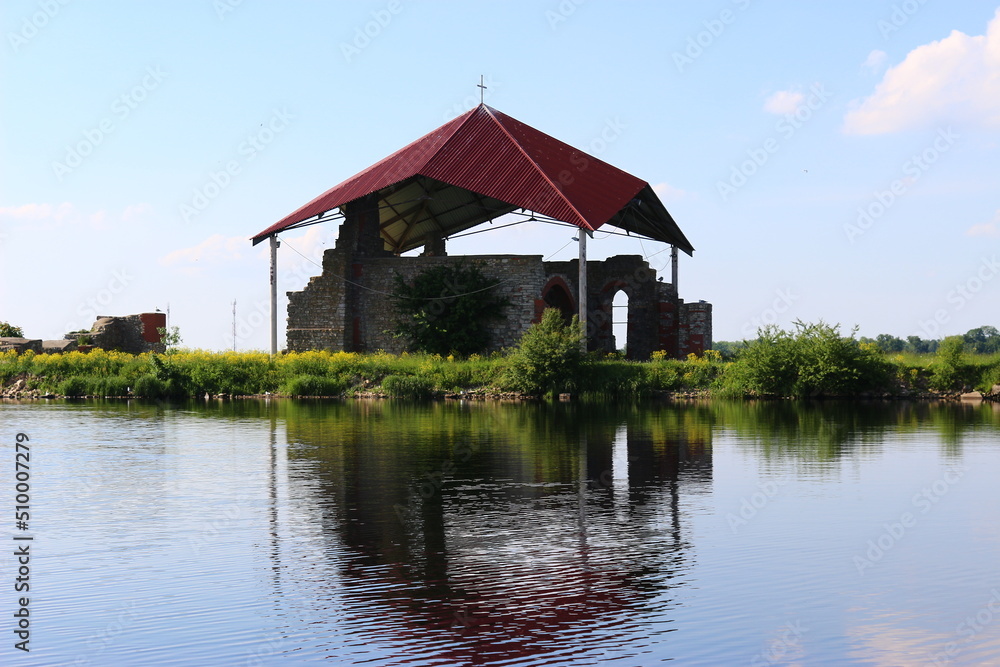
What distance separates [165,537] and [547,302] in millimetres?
31136

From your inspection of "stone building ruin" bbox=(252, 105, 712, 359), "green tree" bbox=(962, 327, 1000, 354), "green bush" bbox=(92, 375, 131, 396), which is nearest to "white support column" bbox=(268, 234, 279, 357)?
"stone building ruin" bbox=(252, 105, 712, 359)

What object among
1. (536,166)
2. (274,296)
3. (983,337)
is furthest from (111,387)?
(983,337)

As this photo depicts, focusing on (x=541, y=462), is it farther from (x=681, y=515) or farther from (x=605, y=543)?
(x=605, y=543)

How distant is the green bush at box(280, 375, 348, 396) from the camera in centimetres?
3275

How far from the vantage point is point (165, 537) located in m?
9.30

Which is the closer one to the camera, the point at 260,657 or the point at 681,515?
the point at 260,657

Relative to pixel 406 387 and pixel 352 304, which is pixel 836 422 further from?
pixel 352 304

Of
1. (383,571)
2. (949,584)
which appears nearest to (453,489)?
(383,571)

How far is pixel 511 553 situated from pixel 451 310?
27.4 meters
